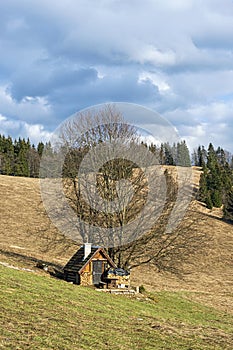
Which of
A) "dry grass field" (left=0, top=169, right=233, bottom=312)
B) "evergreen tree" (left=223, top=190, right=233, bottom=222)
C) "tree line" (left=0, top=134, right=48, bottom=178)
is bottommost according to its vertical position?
"dry grass field" (left=0, top=169, right=233, bottom=312)

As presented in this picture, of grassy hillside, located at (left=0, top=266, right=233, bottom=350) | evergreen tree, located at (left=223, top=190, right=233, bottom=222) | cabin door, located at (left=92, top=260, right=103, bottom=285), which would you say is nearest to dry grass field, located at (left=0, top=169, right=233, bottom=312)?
evergreen tree, located at (left=223, top=190, right=233, bottom=222)

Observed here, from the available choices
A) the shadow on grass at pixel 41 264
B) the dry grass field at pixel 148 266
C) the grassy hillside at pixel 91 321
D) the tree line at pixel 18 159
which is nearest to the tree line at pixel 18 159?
the tree line at pixel 18 159

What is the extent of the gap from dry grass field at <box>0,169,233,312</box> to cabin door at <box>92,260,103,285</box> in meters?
3.82

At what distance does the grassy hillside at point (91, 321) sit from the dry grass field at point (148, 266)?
6073mm

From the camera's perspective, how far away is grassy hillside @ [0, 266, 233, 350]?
38.5 ft

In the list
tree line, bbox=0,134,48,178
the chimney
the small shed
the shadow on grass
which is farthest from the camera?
tree line, bbox=0,134,48,178

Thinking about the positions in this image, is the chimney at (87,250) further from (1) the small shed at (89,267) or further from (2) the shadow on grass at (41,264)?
(2) the shadow on grass at (41,264)

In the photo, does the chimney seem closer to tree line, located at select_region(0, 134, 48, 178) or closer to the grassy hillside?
the grassy hillside

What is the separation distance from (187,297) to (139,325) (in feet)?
40.9

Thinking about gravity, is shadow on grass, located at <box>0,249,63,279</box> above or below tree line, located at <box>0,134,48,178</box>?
below

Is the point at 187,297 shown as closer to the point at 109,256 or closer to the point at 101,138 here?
the point at 109,256

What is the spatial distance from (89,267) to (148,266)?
1299cm

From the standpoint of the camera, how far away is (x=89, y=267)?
81.1ft

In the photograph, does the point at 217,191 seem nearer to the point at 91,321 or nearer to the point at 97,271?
the point at 97,271
